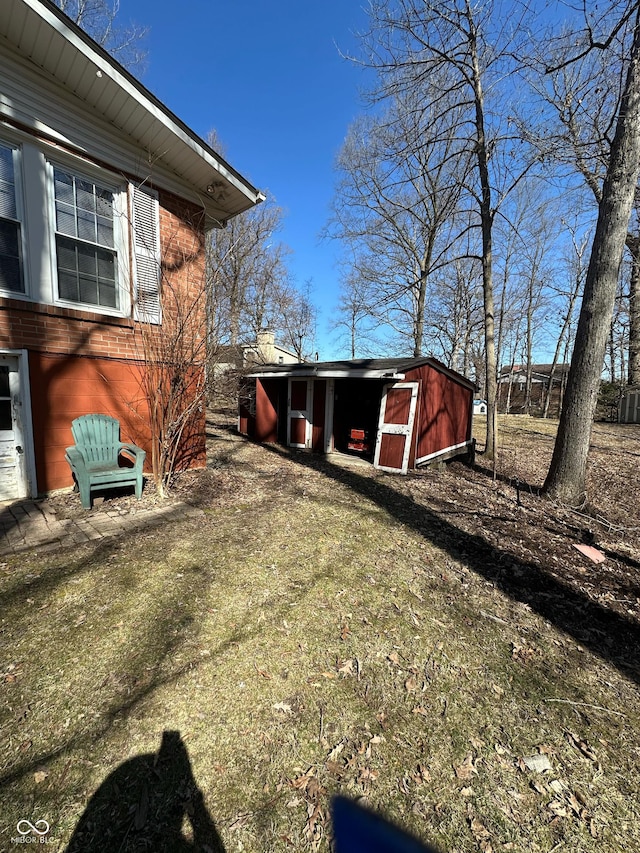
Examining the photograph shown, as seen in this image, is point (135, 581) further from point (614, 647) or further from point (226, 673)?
point (614, 647)

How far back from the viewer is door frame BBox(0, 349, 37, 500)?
172 inches

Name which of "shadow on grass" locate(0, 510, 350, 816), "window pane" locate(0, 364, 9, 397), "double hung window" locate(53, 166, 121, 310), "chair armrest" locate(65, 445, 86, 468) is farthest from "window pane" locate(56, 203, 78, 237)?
"shadow on grass" locate(0, 510, 350, 816)

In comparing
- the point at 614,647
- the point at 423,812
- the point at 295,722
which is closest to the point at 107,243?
the point at 295,722

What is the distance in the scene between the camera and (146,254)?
18.2 ft

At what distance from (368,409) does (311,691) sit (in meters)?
8.80

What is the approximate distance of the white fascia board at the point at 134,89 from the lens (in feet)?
12.9

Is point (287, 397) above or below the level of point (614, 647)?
above

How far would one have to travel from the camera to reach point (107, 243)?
207 inches

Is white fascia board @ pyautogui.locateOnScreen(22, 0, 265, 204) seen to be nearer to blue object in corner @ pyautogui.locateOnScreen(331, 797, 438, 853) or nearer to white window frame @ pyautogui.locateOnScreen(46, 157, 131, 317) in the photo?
white window frame @ pyautogui.locateOnScreen(46, 157, 131, 317)

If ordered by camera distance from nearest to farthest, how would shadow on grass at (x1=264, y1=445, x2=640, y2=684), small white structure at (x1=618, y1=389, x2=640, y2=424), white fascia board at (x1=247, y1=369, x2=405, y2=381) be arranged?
shadow on grass at (x1=264, y1=445, x2=640, y2=684) < white fascia board at (x1=247, y1=369, x2=405, y2=381) < small white structure at (x1=618, y1=389, x2=640, y2=424)

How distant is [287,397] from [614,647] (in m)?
8.61

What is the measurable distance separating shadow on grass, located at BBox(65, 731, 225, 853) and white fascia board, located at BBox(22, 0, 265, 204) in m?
6.88

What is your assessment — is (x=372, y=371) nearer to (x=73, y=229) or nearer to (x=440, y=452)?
(x=440, y=452)

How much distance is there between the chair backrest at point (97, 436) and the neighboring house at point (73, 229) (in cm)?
28
